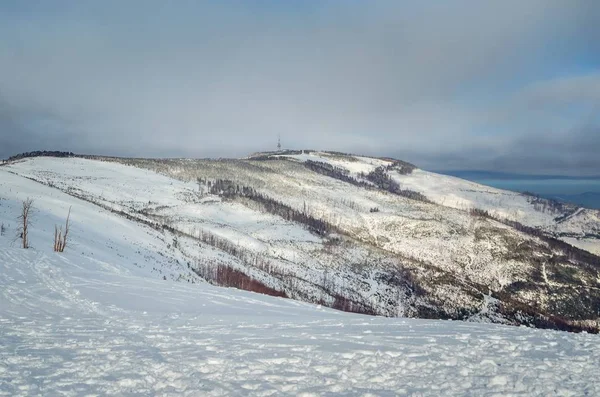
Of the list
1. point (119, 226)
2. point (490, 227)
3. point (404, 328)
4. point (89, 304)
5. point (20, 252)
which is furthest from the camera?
point (490, 227)

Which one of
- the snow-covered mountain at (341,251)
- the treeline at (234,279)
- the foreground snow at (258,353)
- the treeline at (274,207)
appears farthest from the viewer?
the treeline at (274,207)

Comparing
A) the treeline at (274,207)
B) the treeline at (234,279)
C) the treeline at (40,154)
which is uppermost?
the treeline at (40,154)

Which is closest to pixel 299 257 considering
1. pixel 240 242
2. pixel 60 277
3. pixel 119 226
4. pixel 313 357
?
pixel 240 242

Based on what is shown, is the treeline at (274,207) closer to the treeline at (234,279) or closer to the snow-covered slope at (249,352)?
the treeline at (234,279)

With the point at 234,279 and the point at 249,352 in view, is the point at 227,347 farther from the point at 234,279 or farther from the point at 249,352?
the point at 234,279

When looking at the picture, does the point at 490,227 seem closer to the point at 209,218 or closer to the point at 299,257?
the point at 299,257

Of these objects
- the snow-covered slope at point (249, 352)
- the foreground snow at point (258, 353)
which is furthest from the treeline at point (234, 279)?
the foreground snow at point (258, 353)

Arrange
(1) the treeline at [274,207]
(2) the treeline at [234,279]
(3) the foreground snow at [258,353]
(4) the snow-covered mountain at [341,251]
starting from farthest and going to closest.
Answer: (1) the treeline at [274,207] < (4) the snow-covered mountain at [341,251] < (2) the treeline at [234,279] < (3) the foreground snow at [258,353]
